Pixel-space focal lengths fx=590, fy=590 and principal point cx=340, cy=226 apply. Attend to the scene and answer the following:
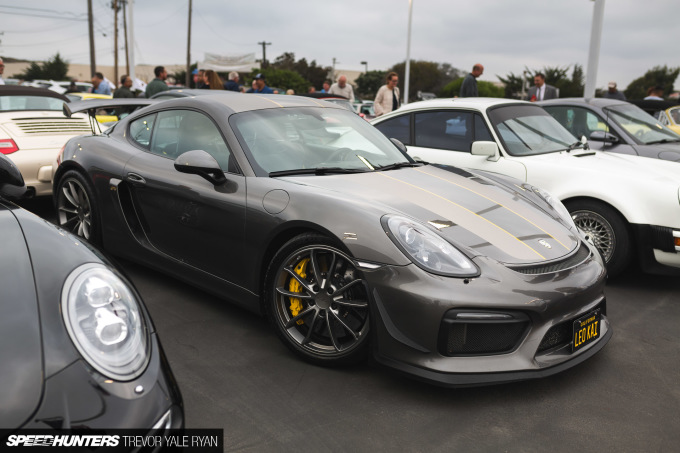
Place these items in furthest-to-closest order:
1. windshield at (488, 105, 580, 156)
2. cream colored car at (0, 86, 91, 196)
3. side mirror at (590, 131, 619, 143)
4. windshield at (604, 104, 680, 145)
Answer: windshield at (604, 104, 680, 145)
side mirror at (590, 131, 619, 143)
cream colored car at (0, 86, 91, 196)
windshield at (488, 105, 580, 156)

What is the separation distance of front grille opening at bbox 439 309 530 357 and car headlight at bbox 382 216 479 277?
195 millimetres

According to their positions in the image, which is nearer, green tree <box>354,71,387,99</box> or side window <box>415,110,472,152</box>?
side window <box>415,110,472,152</box>

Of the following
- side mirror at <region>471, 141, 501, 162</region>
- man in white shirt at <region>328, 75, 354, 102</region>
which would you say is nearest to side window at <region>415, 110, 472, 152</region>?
side mirror at <region>471, 141, 501, 162</region>

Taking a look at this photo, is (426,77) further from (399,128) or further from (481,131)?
(481,131)

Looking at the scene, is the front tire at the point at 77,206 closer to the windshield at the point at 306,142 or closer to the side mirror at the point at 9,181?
the windshield at the point at 306,142

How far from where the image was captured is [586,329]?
281cm

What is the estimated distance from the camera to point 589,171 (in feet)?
15.3

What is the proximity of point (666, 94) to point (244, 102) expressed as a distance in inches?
1780

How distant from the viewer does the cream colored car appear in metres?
5.65

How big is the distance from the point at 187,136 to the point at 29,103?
430cm

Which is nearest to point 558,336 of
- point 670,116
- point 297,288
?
point 297,288

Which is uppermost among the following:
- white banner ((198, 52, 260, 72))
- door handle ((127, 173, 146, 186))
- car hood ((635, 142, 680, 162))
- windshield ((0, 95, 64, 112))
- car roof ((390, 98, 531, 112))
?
white banner ((198, 52, 260, 72))

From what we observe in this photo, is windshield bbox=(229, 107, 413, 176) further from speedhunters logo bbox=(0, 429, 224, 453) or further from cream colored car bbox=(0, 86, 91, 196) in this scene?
cream colored car bbox=(0, 86, 91, 196)

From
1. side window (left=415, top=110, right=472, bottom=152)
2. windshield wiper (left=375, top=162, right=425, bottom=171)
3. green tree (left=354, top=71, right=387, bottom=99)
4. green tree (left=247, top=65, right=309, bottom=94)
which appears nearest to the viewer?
windshield wiper (left=375, top=162, right=425, bottom=171)
